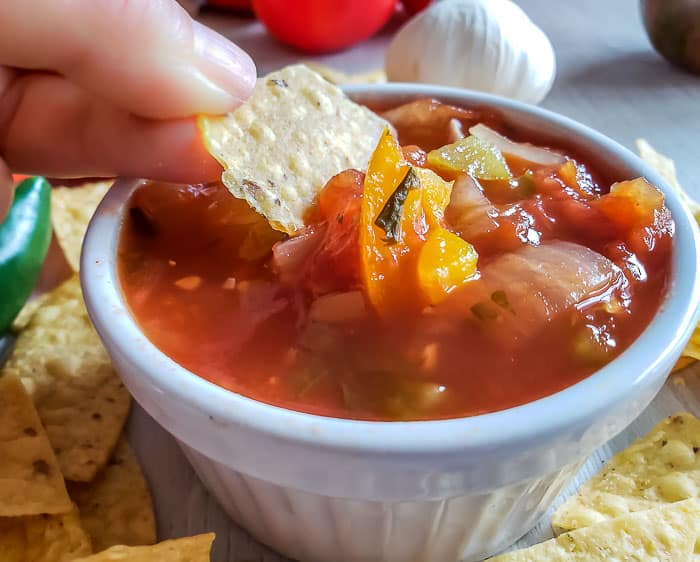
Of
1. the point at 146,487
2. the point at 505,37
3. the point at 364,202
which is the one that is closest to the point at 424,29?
the point at 505,37

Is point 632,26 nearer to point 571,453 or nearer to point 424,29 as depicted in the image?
point 424,29

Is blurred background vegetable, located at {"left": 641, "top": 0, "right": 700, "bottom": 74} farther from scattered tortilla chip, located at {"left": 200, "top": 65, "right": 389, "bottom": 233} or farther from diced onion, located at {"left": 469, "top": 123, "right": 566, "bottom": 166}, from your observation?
scattered tortilla chip, located at {"left": 200, "top": 65, "right": 389, "bottom": 233}

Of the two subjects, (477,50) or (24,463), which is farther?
(477,50)

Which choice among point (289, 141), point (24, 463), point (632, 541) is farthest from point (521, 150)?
point (24, 463)

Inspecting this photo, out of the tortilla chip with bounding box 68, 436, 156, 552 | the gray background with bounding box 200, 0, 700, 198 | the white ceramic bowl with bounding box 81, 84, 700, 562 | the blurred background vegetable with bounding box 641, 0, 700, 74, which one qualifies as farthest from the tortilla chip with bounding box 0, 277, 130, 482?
the blurred background vegetable with bounding box 641, 0, 700, 74

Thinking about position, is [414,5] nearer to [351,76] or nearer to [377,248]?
[351,76]

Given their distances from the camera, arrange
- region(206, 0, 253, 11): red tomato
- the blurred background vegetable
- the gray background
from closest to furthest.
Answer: the gray background < the blurred background vegetable < region(206, 0, 253, 11): red tomato
